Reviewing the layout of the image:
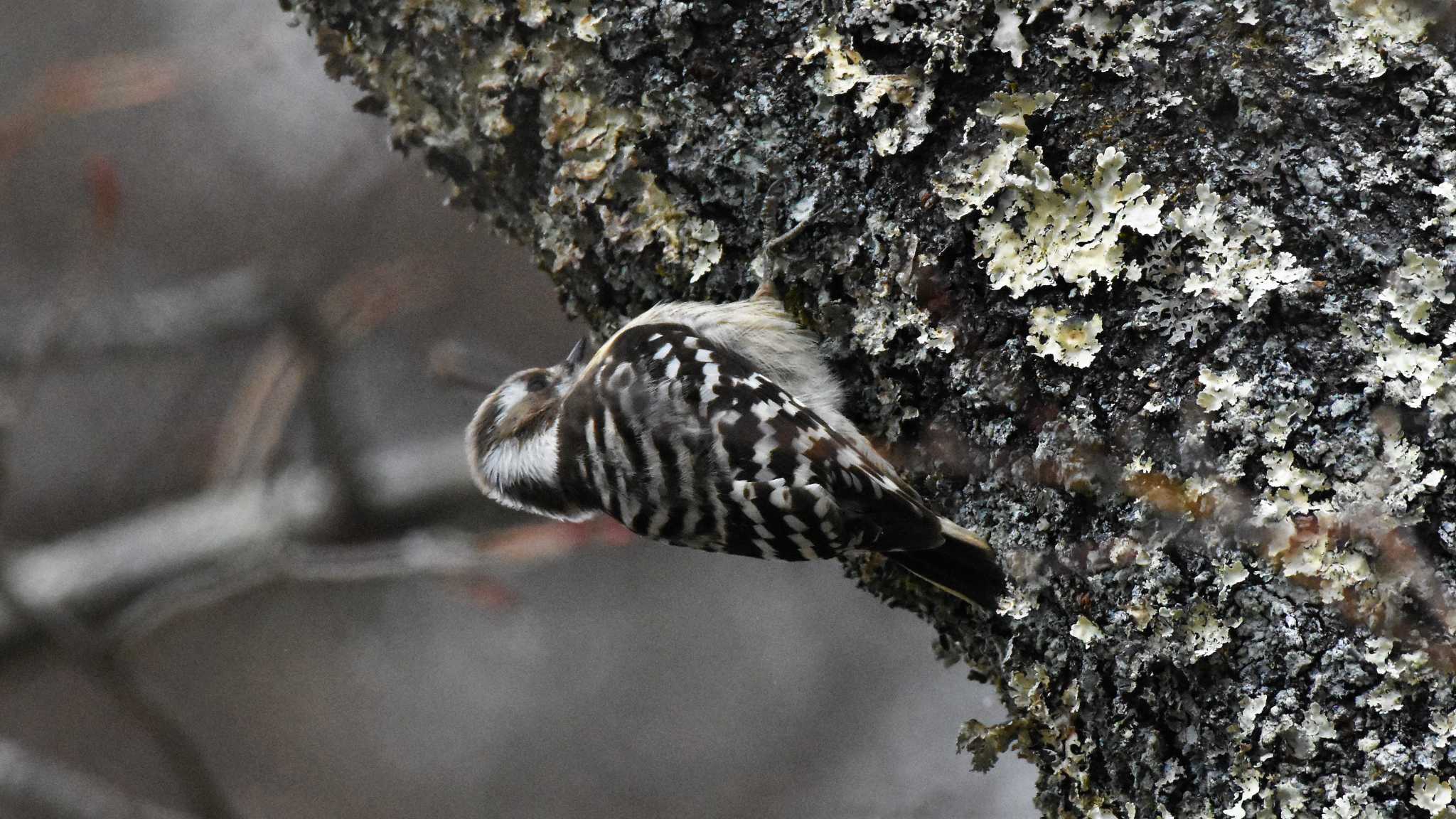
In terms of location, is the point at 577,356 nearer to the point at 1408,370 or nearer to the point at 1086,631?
the point at 1086,631

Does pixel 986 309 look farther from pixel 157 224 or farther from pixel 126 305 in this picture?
pixel 157 224

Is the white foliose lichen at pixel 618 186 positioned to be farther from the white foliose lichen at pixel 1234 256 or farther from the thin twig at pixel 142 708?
the thin twig at pixel 142 708

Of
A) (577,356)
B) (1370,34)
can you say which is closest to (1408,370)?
(1370,34)

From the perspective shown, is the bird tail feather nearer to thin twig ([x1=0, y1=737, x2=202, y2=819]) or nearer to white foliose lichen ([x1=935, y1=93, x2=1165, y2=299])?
white foliose lichen ([x1=935, y1=93, x2=1165, y2=299])

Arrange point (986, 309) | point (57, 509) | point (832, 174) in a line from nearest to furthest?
point (986, 309), point (832, 174), point (57, 509)

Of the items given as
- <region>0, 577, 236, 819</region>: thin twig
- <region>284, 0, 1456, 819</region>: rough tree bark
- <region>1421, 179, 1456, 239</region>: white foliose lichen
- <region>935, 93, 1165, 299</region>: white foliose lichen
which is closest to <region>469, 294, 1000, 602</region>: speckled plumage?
<region>284, 0, 1456, 819</region>: rough tree bark

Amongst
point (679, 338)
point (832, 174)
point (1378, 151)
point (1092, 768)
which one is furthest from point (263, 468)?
point (1378, 151)

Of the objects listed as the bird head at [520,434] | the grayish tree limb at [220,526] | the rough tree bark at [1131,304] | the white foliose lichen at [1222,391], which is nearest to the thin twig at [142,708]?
the bird head at [520,434]
